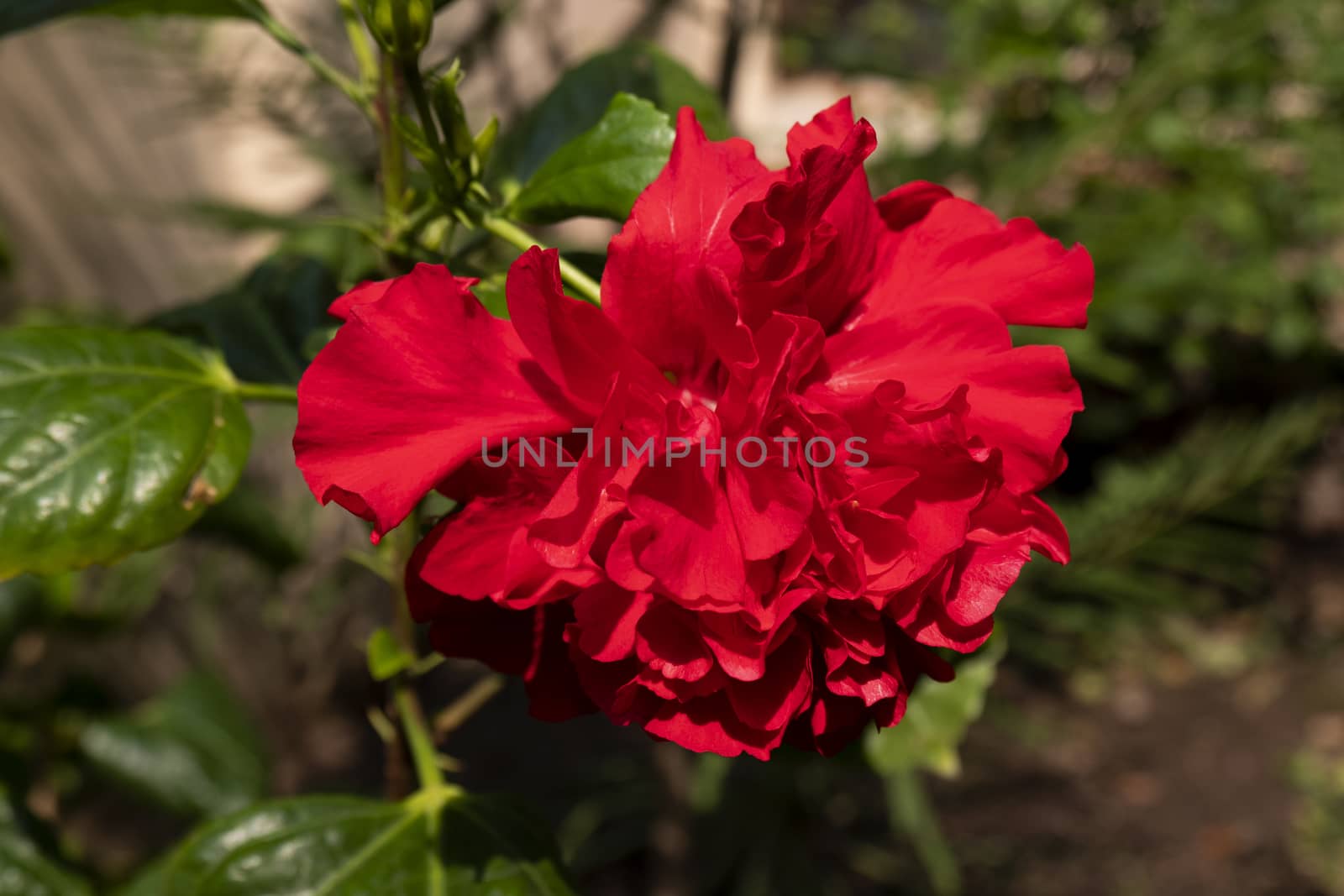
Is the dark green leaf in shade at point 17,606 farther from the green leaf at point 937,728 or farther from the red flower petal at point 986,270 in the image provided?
the red flower petal at point 986,270

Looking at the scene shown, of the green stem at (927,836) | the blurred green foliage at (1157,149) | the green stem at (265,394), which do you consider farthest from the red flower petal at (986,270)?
the green stem at (927,836)

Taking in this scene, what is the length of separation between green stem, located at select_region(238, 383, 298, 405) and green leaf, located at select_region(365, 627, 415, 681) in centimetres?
16

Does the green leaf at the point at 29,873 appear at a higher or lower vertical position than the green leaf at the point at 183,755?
higher

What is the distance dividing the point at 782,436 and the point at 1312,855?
2240 millimetres

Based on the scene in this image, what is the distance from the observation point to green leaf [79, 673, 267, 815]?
1238mm

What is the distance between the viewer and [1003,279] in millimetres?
486

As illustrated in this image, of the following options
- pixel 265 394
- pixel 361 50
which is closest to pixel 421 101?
pixel 361 50

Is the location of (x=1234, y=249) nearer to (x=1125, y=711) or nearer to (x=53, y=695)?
(x=1125, y=711)

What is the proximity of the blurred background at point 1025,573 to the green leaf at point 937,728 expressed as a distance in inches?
24.2

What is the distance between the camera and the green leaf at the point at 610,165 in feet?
1.69

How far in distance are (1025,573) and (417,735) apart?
1326mm

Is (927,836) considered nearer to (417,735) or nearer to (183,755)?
(183,755)

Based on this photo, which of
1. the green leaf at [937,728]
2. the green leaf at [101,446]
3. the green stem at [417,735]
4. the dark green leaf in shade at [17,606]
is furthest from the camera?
the dark green leaf in shade at [17,606]

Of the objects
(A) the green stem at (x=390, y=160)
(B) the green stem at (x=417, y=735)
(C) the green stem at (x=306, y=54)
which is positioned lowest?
(B) the green stem at (x=417, y=735)
